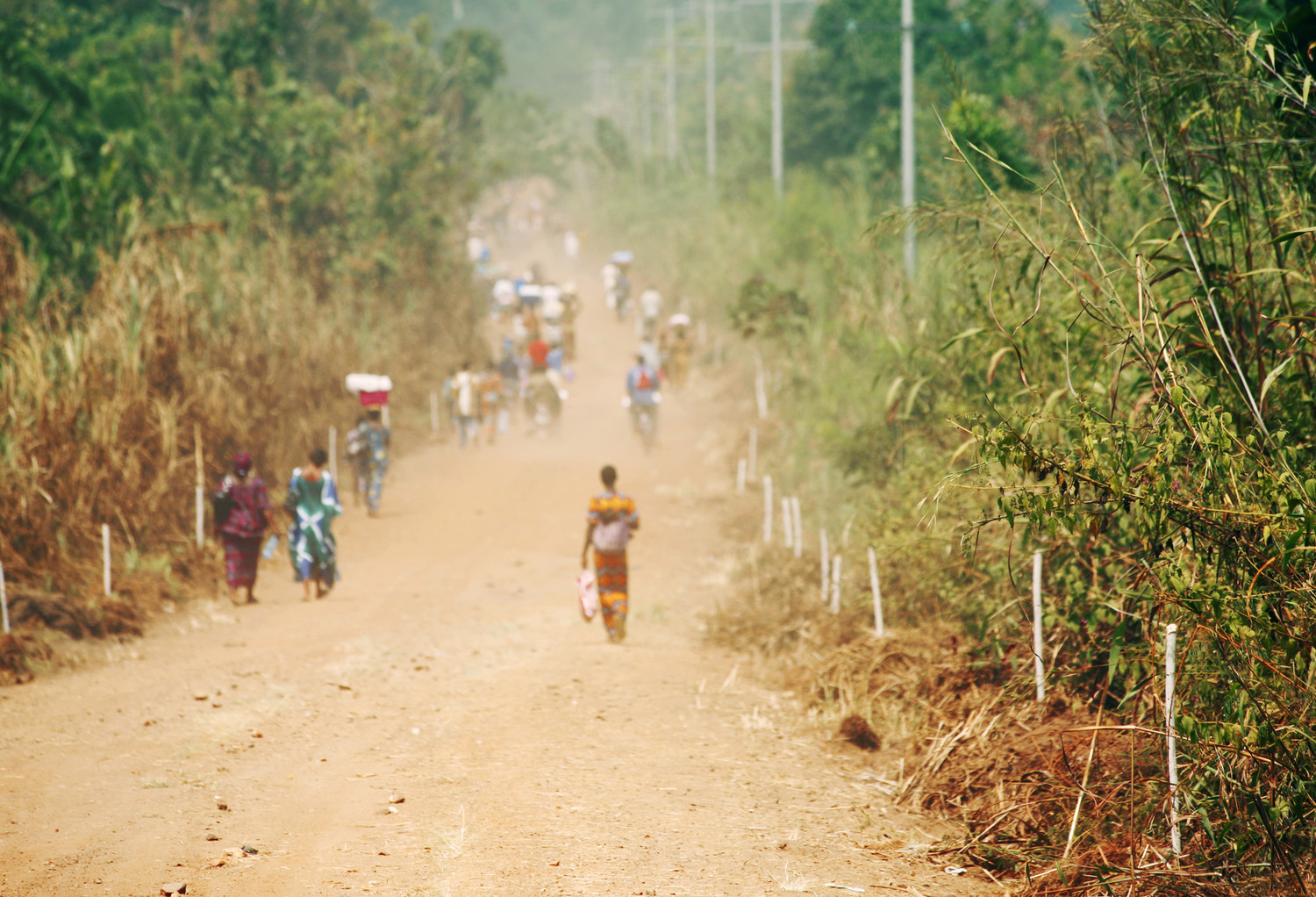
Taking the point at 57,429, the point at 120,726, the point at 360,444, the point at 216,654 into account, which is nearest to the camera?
the point at 120,726

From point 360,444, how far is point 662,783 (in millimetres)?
11025

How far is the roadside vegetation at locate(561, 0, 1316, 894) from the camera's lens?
4859 mm

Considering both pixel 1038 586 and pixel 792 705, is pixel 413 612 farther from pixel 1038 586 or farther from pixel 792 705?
pixel 1038 586

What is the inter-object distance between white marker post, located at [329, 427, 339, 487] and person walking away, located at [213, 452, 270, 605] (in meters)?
5.24

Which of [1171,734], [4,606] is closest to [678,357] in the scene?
[4,606]

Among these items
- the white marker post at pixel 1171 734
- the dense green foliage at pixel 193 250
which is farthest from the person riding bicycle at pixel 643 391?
the white marker post at pixel 1171 734

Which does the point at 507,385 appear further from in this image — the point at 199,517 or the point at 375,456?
the point at 199,517

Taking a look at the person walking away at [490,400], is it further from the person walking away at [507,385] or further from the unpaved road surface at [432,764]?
the unpaved road surface at [432,764]

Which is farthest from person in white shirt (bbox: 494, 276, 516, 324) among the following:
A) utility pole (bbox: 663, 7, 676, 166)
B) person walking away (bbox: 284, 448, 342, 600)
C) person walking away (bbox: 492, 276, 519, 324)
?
person walking away (bbox: 284, 448, 342, 600)

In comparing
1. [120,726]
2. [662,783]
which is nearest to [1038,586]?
[662,783]

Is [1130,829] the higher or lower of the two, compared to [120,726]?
higher

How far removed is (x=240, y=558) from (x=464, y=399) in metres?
10.6

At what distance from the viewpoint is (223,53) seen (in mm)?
24734

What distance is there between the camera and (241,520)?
12.0 metres
